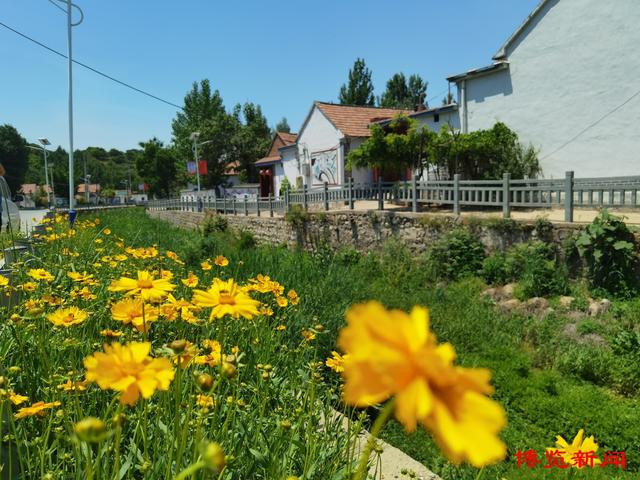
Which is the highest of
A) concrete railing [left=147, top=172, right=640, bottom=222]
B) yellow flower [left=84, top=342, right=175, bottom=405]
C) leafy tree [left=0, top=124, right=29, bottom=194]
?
leafy tree [left=0, top=124, right=29, bottom=194]

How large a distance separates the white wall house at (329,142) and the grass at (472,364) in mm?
13284

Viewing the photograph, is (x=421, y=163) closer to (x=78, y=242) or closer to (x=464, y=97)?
(x=464, y=97)

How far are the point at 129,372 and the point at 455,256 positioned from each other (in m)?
9.03

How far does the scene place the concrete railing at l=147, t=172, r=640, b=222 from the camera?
26.6 feet

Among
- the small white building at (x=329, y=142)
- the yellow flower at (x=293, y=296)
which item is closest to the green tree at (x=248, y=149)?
the small white building at (x=329, y=142)

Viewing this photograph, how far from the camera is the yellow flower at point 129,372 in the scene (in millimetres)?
755

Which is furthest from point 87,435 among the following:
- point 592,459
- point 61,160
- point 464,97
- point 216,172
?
point 61,160

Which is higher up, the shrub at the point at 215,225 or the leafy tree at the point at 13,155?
the leafy tree at the point at 13,155

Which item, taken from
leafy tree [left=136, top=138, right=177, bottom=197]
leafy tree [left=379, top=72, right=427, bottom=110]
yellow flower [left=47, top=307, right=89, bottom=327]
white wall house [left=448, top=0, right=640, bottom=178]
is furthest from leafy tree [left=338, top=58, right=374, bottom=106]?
yellow flower [left=47, top=307, right=89, bottom=327]

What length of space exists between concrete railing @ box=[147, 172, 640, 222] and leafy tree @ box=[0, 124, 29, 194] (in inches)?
2061

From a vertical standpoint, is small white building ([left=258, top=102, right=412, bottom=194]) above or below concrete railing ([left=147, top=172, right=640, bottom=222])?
above

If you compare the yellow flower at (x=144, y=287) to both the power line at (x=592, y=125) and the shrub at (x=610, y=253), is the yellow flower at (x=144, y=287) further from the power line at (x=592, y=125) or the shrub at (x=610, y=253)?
the power line at (x=592, y=125)

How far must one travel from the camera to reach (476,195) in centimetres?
992

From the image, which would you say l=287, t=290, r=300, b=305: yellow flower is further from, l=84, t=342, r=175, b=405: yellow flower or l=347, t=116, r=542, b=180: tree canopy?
l=347, t=116, r=542, b=180: tree canopy
